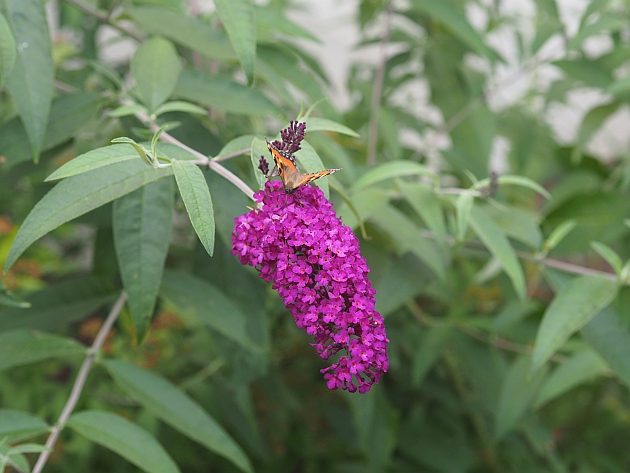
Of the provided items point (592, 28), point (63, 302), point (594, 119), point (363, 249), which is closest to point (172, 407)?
point (63, 302)

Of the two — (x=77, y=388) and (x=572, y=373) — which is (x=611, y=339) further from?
(x=77, y=388)

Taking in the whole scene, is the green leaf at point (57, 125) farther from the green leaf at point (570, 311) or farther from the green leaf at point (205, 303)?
the green leaf at point (570, 311)

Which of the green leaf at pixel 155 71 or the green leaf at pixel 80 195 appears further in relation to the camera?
the green leaf at pixel 155 71

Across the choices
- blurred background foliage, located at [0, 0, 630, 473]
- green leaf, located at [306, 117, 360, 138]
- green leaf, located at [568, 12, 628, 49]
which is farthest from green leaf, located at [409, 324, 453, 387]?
green leaf, located at [306, 117, 360, 138]

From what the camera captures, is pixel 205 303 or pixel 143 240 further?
pixel 205 303

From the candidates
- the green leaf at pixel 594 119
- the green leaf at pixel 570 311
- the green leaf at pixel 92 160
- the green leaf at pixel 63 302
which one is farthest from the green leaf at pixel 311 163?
the green leaf at pixel 594 119

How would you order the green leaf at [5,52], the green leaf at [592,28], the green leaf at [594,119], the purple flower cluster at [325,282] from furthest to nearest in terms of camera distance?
the green leaf at [594,119] < the green leaf at [592,28] < the green leaf at [5,52] < the purple flower cluster at [325,282]

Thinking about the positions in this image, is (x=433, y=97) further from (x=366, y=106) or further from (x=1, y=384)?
(x=1, y=384)
